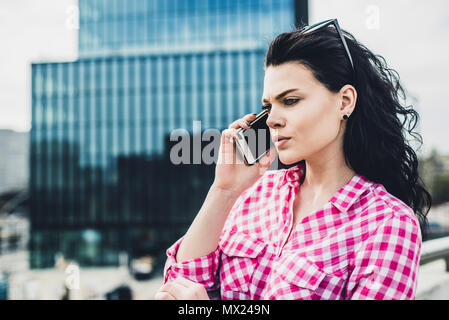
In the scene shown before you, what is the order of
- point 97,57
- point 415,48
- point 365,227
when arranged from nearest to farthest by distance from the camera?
point 365,227, point 415,48, point 97,57

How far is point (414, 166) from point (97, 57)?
28.6 meters

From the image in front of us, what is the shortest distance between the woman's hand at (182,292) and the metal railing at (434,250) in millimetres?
988

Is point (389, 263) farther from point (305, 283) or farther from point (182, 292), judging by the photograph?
point (182, 292)

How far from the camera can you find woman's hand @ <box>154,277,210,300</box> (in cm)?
109

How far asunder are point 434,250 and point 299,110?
1.03 meters

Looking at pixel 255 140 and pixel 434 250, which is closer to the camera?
pixel 255 140

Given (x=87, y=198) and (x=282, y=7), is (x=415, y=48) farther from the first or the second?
(x=87, y=198)

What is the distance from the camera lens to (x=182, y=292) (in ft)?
3.59

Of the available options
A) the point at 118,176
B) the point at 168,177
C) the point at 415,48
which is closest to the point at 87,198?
the point at 118,176

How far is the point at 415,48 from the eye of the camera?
2166 mm

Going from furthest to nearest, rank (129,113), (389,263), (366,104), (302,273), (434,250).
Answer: (129,113)
(434,250)
(366,104)
(302,273)
(389,263)

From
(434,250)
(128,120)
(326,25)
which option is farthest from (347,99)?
(128,120)

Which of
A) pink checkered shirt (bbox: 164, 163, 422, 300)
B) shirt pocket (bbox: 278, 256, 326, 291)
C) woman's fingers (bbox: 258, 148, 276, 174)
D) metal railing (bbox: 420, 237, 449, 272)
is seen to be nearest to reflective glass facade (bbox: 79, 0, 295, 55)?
metal railing (bbox: 420, 237, 449, 272)

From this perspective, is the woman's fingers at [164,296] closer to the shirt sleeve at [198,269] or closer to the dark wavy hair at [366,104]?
the shirt sleeve at [198,269]
